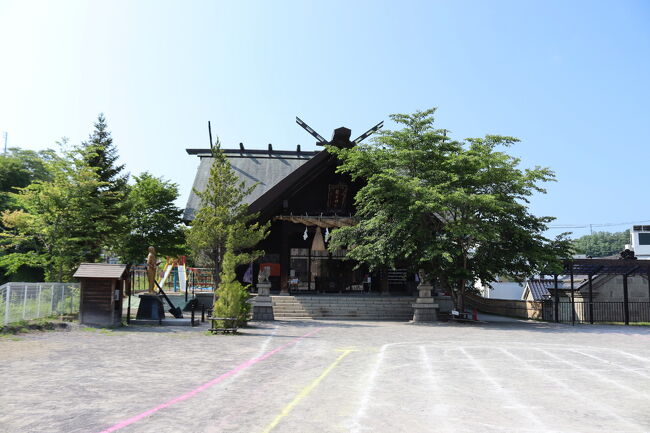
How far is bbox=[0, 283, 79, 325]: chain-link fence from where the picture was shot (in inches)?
596

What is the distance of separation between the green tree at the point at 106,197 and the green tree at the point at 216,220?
4395 mm

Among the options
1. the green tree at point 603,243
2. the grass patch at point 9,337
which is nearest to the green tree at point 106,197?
the grass patch at point 9,337

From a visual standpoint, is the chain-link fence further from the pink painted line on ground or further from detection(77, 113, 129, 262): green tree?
the pink painted line on ground

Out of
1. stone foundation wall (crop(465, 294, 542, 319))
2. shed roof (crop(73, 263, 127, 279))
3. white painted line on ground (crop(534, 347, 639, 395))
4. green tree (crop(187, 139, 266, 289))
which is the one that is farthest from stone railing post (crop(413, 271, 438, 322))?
shed roof (crop(73, 263, 127, 279))

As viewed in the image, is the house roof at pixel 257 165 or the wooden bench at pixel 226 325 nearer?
the wooden bench at pixel 226 325

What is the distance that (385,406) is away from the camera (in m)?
6.81

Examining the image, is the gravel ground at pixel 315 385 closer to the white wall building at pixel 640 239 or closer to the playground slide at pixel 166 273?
the playground slide at pixel 166 273

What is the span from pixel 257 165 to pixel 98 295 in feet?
66.7

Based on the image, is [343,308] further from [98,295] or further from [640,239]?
[640,239]

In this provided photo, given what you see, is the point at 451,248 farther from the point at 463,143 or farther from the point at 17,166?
the point at 17,166

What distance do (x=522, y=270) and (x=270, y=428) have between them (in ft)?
66.9

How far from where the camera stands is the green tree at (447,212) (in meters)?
22.4

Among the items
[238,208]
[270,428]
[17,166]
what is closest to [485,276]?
[238,208]

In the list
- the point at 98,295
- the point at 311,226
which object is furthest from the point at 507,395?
the point at 311,226
